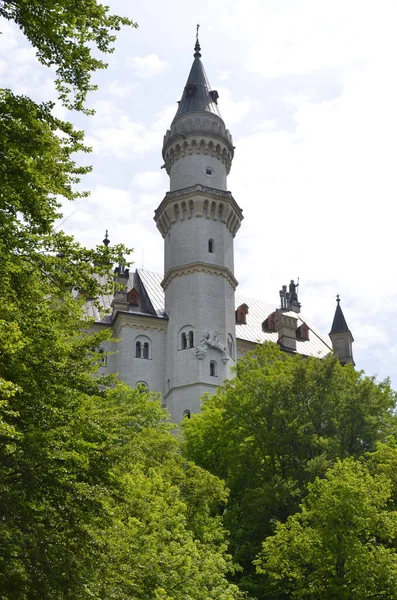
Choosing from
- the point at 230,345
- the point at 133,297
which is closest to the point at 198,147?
the point at 133,297

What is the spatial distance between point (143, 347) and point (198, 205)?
477 inches

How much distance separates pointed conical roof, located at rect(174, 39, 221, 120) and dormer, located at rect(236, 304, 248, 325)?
717 inches

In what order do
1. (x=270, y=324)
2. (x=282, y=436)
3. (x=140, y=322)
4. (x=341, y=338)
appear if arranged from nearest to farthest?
(x=282, y=436) → (x=140, y=322) → (x=270, y=324) → (x=341, y=338)

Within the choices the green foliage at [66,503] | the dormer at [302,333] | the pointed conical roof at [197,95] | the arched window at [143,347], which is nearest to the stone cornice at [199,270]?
the arched window at [143,347]

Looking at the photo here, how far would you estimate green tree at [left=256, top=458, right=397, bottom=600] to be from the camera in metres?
23.6

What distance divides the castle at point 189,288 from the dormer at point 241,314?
3.09 m

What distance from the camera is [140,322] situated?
5869 cm

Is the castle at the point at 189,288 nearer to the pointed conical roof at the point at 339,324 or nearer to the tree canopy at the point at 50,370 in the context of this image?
the pointed conical roof at the point at 339,324

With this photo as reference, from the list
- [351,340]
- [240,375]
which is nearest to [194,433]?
[240,375]

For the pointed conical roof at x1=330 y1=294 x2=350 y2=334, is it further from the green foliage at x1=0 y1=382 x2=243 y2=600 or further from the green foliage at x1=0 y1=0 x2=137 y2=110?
the green foliage at x1=0 y1=0 x2=137 y2=110

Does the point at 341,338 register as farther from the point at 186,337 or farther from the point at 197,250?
the point at 186,337

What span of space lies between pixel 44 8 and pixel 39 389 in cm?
686

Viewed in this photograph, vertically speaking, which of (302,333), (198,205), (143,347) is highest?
(198,205)

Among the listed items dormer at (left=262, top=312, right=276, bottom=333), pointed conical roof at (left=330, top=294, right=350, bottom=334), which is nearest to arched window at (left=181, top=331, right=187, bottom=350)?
dormer at (left=262, top=312, right=276, bottom=333)
